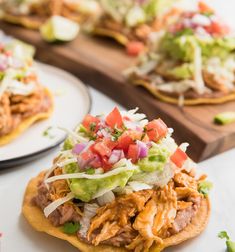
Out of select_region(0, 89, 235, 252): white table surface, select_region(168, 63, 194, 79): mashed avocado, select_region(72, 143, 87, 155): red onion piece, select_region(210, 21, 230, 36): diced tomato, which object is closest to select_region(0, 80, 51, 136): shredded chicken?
select_region(0, 89, 235, 252): white table surface

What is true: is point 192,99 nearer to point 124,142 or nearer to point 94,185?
point 124,142

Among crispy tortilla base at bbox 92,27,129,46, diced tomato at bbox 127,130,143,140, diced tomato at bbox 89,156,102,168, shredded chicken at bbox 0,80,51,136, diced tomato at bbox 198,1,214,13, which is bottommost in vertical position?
crispy tortilla base at bbox 92,27,129,46

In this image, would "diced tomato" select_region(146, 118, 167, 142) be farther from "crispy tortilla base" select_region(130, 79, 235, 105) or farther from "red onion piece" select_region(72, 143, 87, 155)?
"crispy tortilla base" select_region(130, 79, 235, 105)

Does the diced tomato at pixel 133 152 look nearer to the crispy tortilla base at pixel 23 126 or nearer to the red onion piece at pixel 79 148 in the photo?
the red onion piece at pixel 79 148

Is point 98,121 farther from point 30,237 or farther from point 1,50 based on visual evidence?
point 1,50

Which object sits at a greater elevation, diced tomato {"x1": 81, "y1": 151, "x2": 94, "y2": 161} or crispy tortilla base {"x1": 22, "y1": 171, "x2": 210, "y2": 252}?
diced tomato {"x1": 81, "y1": 151, "x2": 94, "y2": 161}

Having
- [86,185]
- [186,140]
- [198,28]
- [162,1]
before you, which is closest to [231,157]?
[186,140]

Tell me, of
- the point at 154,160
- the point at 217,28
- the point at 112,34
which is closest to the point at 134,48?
the point at 112,34
